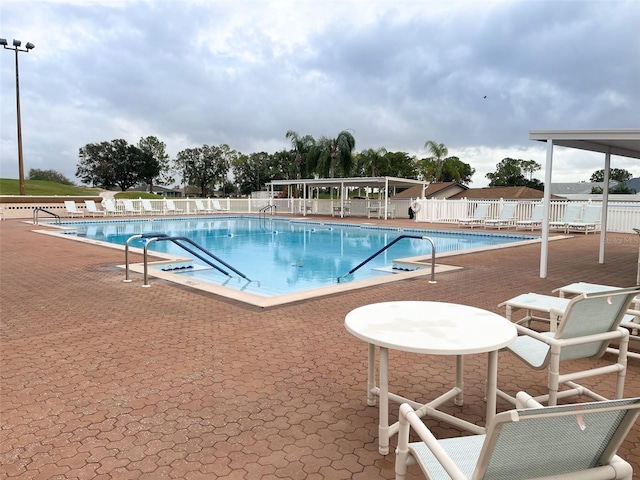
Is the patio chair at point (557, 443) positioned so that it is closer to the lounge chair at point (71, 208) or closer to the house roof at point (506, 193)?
the lounge chair at point (71, 208)

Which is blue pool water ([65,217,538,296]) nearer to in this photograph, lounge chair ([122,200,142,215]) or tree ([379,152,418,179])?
lounge chair ([122,200,142,215])

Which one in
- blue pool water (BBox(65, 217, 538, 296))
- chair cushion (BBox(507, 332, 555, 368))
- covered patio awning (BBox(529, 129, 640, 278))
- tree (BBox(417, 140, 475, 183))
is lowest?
blue pool water (BBox(65, 217, 538, 296))

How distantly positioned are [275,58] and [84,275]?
66.9 ft

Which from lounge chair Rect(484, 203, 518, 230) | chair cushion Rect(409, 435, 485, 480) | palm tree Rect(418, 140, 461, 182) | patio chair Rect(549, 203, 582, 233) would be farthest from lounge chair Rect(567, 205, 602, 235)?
palm tree Rect(418, 140, 461, 182)

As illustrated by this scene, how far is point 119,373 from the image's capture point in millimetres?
3686

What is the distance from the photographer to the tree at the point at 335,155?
3675 centimetres

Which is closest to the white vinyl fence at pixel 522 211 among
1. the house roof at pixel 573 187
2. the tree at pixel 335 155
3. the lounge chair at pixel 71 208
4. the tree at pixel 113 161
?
the tree at pixel 335 155

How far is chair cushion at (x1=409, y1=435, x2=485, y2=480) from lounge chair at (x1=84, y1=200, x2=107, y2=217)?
27728 mm

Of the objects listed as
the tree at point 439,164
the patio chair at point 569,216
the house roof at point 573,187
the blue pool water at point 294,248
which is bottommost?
the blue pool water at point 294,248

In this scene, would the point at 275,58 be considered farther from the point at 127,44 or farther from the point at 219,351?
the point at 219,351

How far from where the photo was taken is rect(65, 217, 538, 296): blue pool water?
9.70m

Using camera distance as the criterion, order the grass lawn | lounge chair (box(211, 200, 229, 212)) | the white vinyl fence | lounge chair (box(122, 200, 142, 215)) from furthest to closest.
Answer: the grass lawn, lounge chair (box(211, 200, 229, 212)), lounge chair (box(122, 200, 142, 215)), the white vinyl fence

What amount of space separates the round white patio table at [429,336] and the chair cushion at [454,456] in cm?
50

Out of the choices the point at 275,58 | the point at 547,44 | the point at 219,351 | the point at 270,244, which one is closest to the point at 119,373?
the point at 219,351
